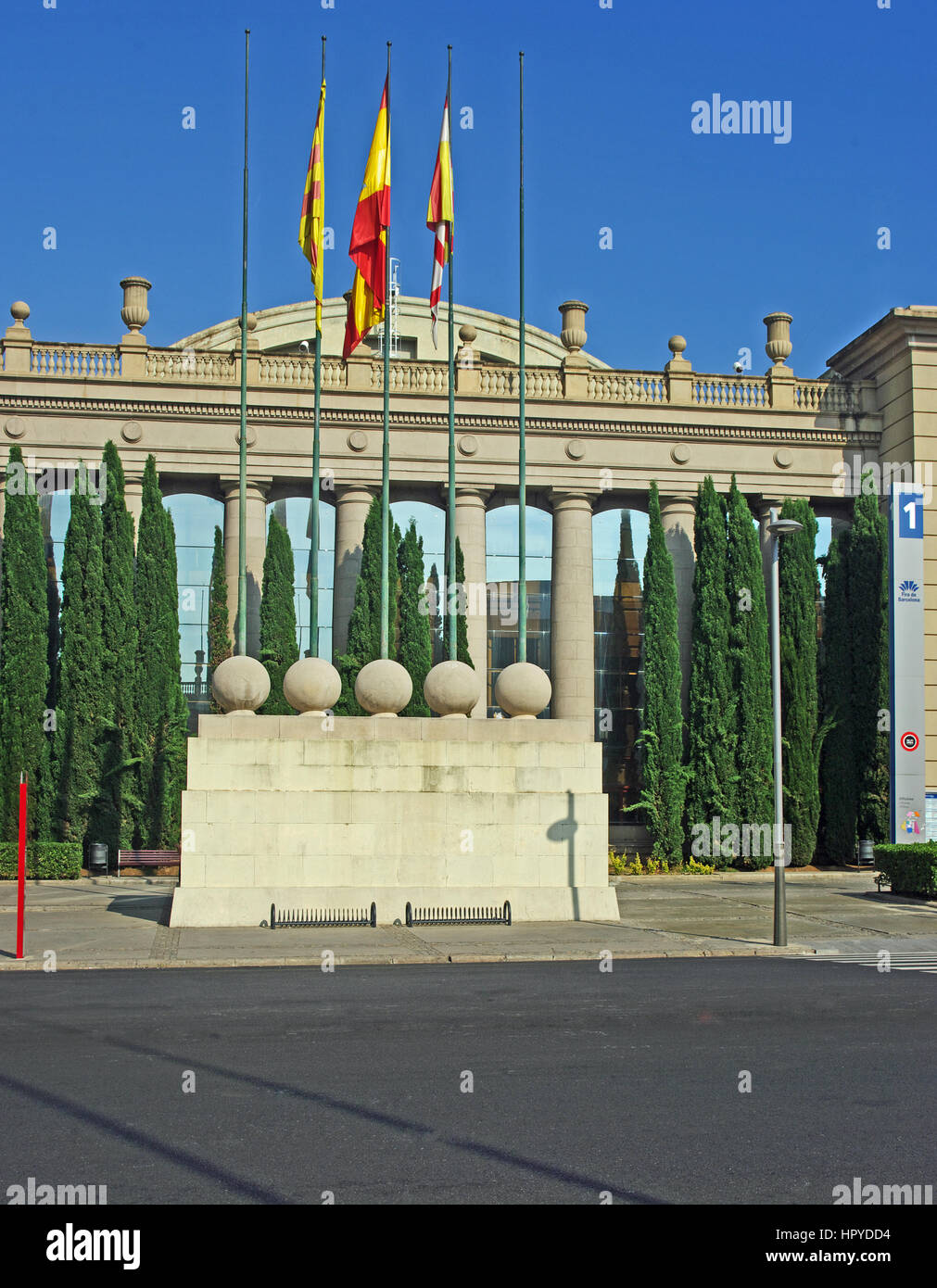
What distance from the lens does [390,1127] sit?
8.85 m

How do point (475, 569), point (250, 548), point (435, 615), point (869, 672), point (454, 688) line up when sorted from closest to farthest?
point (454, 688)
point (869, 672)
point (250, 548)
point (475, 569)
point (435, 615)

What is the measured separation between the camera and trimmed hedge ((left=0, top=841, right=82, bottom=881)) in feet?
107

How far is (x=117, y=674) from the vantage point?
35125 mm

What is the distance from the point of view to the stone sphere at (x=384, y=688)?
77.2 feet

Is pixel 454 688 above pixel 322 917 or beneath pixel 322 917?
above

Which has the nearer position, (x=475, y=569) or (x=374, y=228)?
(x=374, y=228)

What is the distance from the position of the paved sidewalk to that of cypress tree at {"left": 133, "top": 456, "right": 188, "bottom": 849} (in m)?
5.10

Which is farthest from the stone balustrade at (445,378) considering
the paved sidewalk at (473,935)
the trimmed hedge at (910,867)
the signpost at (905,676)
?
the trimmed hedge at (910,867)

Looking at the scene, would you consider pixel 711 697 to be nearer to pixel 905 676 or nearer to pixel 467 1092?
pixel 905 676

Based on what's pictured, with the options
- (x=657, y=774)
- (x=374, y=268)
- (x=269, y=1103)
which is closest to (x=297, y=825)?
(x=374, y=268)

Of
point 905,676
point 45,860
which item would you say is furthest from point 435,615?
point 905,676

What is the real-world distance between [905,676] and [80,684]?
20831 mm

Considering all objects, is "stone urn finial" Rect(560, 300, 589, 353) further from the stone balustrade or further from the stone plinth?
the stone plinth

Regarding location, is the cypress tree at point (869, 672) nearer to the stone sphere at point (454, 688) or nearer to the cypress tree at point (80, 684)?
the stone sphere at point (454, 688)
